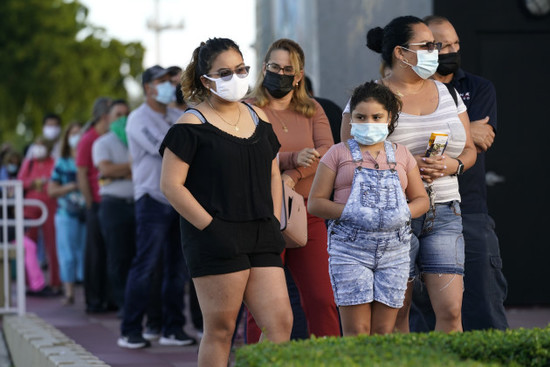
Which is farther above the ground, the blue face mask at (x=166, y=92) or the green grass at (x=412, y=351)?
the blue face mask at (x=166, y=92)

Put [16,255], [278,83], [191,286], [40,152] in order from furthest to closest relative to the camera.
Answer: [40,152] → [16,255] → [191,286] → [278,83]

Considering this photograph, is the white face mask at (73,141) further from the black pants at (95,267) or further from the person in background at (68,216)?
the black pants at (95,267)

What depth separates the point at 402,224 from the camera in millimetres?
5770

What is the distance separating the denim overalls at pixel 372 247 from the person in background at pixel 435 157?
0.81 feet

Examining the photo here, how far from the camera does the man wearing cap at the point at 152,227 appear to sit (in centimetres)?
876

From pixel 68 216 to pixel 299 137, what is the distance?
677 centimetres

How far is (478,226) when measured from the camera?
21.0 feet

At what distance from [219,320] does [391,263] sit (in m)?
0.91

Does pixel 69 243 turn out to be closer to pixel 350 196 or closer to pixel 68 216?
pixel 68 216

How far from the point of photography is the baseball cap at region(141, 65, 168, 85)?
908cm

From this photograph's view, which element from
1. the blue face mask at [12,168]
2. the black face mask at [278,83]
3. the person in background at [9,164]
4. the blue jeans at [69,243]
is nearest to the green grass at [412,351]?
the black face mask at [278,83]

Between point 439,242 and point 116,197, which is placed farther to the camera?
point 116,197

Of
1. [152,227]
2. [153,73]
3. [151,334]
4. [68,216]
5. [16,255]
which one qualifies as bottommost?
[151,334]

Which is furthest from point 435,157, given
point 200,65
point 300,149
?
point 200,65
